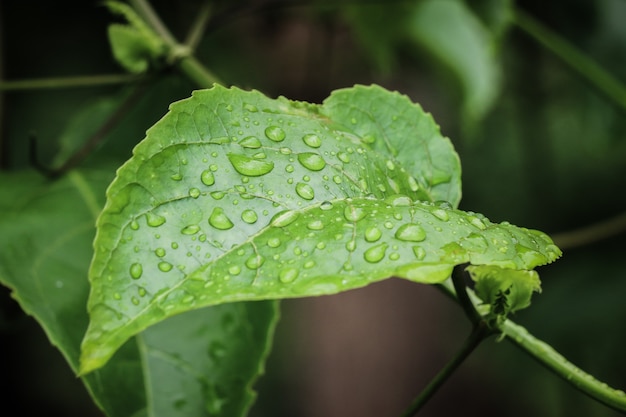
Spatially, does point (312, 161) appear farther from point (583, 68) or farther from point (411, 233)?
point (583, 68)

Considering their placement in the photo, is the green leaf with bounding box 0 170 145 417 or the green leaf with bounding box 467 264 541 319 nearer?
the green leaf with bounding box 467 264 541 319

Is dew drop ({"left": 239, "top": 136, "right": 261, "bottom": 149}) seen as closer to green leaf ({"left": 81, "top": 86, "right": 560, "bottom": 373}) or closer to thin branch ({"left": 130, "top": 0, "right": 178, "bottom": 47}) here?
green leaf ({"left": 81, "top": 86, "right": 560, "bottom": 373})

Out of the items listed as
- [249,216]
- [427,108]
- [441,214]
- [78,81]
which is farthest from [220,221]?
[427,108]

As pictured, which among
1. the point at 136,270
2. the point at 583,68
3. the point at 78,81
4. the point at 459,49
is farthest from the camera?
the point at 459,49

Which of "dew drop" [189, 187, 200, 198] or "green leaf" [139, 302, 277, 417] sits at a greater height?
"dew drop" [189, 187, 200, 198]

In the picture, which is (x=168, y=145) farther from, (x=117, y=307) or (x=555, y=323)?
(x=555, y=323)

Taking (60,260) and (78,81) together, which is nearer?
(60,260)

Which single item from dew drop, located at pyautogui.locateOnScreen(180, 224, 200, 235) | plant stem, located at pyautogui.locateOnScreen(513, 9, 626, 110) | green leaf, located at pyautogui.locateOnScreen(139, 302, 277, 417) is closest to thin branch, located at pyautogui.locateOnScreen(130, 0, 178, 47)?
green leaf, located at pyautogui.locateOnScreen(139, 302, 277, 417)

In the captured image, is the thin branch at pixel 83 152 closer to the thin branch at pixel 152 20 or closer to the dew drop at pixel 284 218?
the thin branch at pixel 152 20
